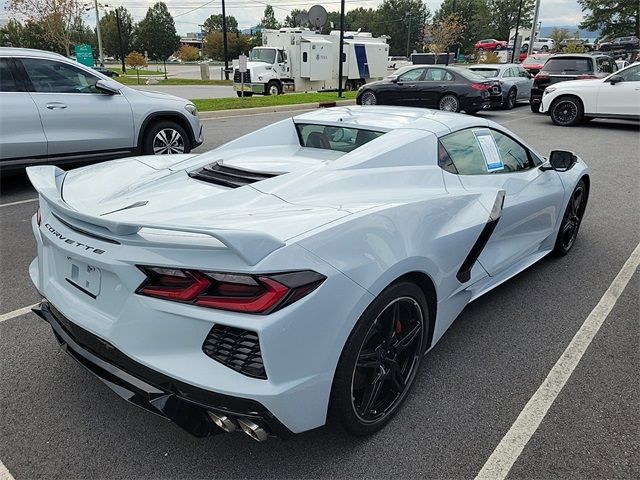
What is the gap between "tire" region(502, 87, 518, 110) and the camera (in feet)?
56.0

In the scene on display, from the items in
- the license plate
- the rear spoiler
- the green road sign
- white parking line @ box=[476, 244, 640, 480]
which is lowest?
white parking line @ box=[476, 244, 640, 480]

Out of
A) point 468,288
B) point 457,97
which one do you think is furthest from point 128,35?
point 468,288

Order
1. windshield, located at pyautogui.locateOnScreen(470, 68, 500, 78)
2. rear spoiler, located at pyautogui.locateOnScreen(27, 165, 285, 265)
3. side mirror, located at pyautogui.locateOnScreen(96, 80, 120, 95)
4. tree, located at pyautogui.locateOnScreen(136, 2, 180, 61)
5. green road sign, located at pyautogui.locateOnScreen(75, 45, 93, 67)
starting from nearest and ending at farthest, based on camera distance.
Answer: rear spoiler, located at pyautogui.locateOnScreen(27, 165, 285, 265), side mirror, located at pyautogui.locateOnScreen(96, 80, 120, 95), windshield, located at pyautogui.locateOnScreen(470, 68, 500, 78), green road sign, located at pyautogui.locateOnScreen(75, 45, 93, 67), tree, located at pyautogui.locateOnScreen(136, 2, 180, 61)

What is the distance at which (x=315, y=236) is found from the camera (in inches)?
77.8

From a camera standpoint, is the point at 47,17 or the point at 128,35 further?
the point at 128,35

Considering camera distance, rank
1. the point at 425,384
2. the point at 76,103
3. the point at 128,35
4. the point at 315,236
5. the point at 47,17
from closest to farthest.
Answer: the point at 315,236 → the point at 425,384 → the point at 76,103 → the point at 47,17 → the point at 128,35

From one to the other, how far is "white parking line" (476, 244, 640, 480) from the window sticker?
1238 millimetres

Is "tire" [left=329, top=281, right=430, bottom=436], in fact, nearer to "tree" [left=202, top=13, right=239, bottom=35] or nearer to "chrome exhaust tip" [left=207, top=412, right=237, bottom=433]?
"chrome exhaust tip" [left=207, top=412, right=237, bottom=433]

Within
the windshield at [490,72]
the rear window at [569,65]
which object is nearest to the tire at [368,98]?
the windshield at [490,72]

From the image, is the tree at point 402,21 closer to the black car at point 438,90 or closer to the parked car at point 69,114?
the black car at point 438,90

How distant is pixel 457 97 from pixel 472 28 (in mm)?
84904

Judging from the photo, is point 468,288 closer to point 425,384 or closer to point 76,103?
point 425,384

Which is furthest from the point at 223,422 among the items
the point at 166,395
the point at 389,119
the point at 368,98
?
the point at 368,98

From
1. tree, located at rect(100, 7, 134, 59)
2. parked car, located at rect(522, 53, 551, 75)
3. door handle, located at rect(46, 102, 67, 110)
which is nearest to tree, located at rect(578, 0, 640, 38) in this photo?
parked car, located at rect(522, 53, 551, 75)
